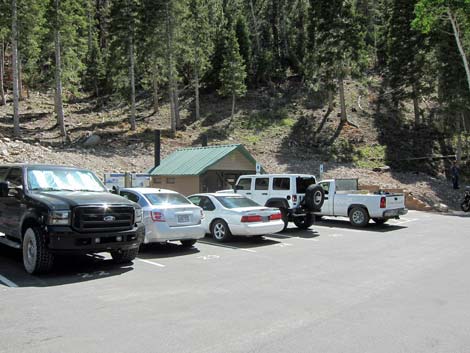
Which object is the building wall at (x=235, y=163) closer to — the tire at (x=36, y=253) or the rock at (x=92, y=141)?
the rock at (x=92, y=141)

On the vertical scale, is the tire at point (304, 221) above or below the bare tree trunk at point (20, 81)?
below

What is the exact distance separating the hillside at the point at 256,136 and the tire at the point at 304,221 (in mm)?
13612

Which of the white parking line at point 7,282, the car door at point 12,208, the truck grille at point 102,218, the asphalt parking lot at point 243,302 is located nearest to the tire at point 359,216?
the asphalt parking lot at point 243,302

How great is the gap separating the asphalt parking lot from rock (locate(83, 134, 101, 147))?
22.7m

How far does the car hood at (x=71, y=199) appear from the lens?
7.64 m

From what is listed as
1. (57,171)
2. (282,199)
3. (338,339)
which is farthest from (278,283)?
(282,199)

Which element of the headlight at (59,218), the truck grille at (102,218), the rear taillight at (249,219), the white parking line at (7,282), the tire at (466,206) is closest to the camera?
the white parking line at (7,282)

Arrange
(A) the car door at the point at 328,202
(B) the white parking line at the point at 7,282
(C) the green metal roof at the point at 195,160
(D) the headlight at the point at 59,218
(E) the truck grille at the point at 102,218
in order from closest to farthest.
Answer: (B) the white parking line at the point at 7,282, (D) the headlight at the point at 59,218, (E) the truck grille at the point at 102,218, (A) the car door at the point at 328,202, (C) the green metal roof at the point at 195,160

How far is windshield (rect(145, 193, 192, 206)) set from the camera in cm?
1078

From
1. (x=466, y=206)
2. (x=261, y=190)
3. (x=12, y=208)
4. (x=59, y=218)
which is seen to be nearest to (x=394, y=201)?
(x=261, y=190)

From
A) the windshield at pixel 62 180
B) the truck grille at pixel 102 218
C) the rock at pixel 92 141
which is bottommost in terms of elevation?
the truck grille at pixel 102 218

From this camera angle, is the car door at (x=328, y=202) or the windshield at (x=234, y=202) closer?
the windshield at (x=234, y=202)

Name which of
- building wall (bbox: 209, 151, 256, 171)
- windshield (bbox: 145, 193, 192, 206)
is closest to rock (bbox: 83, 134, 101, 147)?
building wall (bbox: 209, 151, 256, 171)

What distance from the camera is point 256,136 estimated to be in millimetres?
37469
